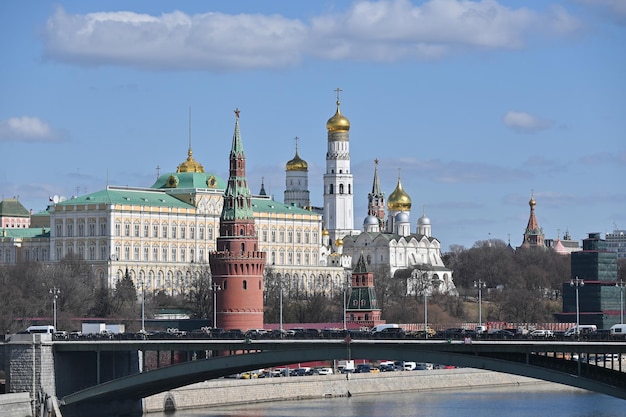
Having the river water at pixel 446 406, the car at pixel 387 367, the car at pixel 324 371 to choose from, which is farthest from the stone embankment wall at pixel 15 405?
the car at pixel 387 367

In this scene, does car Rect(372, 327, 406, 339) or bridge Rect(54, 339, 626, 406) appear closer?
bridge Rect(54, 339, 626, 406)

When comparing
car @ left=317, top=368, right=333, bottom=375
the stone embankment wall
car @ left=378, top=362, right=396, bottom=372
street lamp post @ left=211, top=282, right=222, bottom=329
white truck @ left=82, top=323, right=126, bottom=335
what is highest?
street lamp post @ left=211, top=282, right=222, bottom=329

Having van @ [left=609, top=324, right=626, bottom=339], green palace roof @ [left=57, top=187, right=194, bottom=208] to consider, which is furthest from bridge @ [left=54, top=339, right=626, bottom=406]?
green palace roof @ [left=57, top=187, right=194, bottom=208]

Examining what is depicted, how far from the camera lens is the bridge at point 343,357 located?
79.6 metres

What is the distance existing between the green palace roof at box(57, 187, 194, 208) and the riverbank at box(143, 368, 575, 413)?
68.2 meters

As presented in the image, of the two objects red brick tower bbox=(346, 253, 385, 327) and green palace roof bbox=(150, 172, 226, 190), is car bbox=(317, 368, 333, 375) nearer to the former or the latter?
red brick tower bbox=(346, 253, 385, 327)

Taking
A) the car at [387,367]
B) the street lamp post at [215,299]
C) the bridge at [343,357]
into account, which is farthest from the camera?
the street lamp post at [215,299]

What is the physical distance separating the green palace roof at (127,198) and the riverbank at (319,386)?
68226 millimetres

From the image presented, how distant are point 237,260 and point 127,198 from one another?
51.1m

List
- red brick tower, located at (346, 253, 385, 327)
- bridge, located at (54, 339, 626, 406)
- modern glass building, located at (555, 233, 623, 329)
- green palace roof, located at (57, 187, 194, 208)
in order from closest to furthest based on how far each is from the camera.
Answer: bridge, located at (54, 339, 626, 406)
red brick tower, located at (346, 253, 385, 327)
modern glass building, located at (555, 233, 623, 329)
green palace roof, located at (57, 187, 194, 208)

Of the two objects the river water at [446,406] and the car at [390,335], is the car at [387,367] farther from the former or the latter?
the car at [390,335]

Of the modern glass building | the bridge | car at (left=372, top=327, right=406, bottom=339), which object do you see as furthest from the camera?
the modern glass building

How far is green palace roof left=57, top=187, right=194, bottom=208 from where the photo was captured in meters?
189

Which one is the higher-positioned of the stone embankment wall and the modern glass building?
the modern glass building
